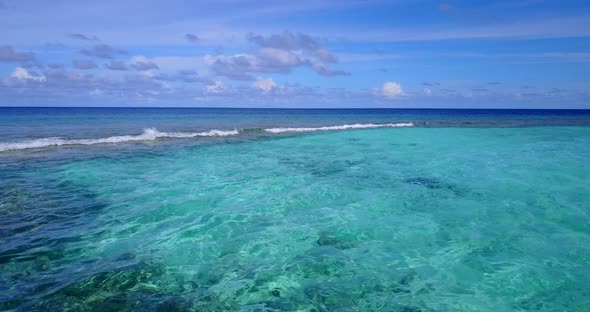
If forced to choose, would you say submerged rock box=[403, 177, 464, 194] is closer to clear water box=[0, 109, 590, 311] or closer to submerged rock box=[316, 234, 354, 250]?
clear water box=[0, 109, 590, 311]

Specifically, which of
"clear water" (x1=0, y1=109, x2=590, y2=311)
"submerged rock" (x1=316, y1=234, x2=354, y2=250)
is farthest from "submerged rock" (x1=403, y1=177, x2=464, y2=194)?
"submerged rock" (x1=316, y1=234, x2=354, y2=250)

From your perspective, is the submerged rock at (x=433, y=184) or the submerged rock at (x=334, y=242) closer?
the submerged rock at (x=334, y=242)

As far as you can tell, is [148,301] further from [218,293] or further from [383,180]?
[383,180]

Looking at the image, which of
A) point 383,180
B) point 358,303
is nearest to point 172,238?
point 358,303

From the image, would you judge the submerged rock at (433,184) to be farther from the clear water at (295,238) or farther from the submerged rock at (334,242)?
the submerged rock at (334,242)

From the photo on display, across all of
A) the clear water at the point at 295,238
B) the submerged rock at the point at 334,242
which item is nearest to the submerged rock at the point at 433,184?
the clear water at the point at 295,238

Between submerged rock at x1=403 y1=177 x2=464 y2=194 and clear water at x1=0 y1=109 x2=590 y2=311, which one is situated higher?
submerged rock at x1=403 y1=177 x2=464 y2=194

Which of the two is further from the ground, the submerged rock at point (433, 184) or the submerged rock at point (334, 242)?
the submerged rock at point (433, 184)

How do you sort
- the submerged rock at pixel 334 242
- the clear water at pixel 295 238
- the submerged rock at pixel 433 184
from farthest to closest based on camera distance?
the submerged rock at pixel 433 184 → the submerged rock at pixel 334 242 → the clear water at pixel 295 238

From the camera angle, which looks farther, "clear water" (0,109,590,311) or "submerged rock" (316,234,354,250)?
"submerged rock" (316,234,354,250)
